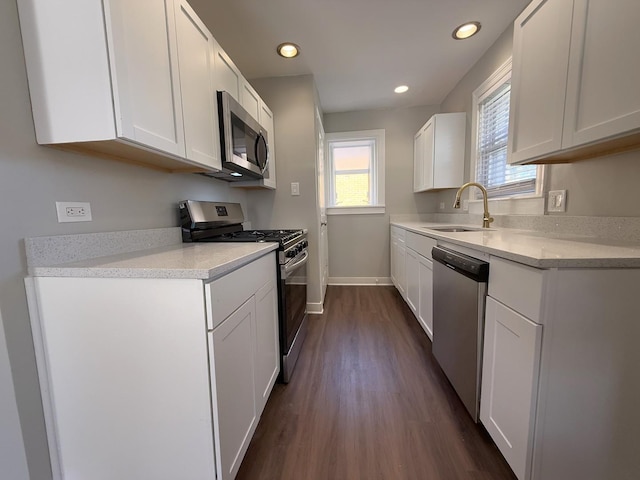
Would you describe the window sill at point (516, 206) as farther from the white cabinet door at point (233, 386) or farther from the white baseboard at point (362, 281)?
the white cabinet door at point (233, 386)

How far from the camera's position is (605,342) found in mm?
829

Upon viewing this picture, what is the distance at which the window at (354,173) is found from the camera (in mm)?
3658

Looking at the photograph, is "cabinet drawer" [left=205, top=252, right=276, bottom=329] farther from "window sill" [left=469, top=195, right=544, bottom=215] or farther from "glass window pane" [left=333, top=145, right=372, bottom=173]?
"glass window pane" [left=333, top=145, right=372, bottom=173]

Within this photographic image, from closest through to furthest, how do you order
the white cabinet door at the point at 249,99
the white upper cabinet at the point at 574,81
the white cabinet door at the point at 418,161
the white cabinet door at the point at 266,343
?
1. the white upper cabinet at the point at 574,81
2. the white cabinet door at the point at 266,343
3. the white cabinet door at the point at 249,99
4. the white cabinet door at the point at 418,161

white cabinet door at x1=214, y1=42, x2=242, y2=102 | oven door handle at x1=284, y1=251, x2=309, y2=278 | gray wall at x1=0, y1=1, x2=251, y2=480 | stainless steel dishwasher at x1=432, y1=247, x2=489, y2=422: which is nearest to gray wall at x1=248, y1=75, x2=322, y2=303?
oven door handle at x1=284, y1=251, x2=309, y2=278

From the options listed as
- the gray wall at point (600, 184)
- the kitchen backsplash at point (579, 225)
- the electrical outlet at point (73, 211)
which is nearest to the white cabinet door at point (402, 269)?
the kitchen backsplash at point (579, 225)

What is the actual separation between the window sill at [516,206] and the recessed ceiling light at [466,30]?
1334mm

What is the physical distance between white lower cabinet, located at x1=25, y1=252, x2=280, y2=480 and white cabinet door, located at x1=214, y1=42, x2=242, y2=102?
1.30m

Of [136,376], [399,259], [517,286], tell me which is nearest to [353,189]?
[399,259]

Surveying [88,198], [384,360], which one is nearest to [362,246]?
[384,360]

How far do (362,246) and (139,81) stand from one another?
125 inches

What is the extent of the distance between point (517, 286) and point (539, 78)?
43.4 inches

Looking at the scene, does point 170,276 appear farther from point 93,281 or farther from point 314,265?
point 314,265

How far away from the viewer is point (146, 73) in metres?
0.97
